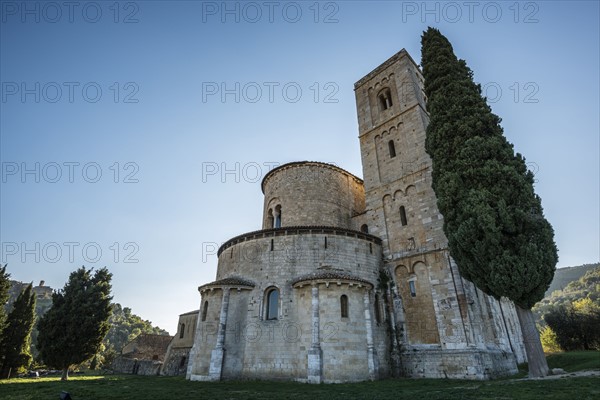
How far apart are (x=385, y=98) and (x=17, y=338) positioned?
36037 mm

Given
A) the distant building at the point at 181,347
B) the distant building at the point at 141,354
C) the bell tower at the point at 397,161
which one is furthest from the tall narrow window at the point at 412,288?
the distant building at the point at 141,354

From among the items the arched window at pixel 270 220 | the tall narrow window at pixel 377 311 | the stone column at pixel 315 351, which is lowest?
the stone column at pixel 315 351

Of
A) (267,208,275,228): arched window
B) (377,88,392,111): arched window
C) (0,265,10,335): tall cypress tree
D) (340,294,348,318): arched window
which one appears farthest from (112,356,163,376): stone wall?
(377,88,392,111): arched window

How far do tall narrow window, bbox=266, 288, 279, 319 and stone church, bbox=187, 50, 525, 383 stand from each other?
82 mm

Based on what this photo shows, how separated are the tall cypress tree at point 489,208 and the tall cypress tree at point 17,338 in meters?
31.8

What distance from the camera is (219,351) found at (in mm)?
16641

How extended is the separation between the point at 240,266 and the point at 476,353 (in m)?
13.5

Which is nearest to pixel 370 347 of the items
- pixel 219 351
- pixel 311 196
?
pixel 219 351

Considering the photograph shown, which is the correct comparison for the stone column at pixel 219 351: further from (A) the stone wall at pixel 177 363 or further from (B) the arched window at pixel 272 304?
(A) the stone wall at pixel 177 363

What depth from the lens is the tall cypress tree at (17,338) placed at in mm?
24109

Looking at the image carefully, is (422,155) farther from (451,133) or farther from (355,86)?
(355,86)

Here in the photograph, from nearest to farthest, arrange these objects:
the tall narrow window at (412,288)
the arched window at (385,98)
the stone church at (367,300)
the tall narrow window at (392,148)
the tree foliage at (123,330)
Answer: the stone church at (367,300) < the tall narrow window at (412,288) < the tall narrow window at (392,148) < the arched window at (385,98) < the tree foliage at (123,330)

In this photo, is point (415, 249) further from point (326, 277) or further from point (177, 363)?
point (177, 363)

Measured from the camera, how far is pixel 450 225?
14367mm
